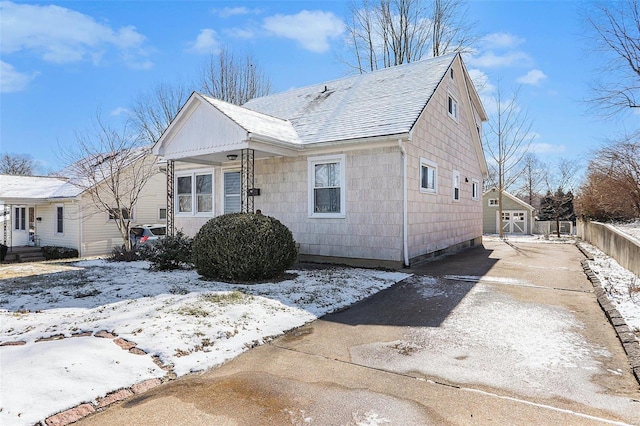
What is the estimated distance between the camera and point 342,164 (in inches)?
386

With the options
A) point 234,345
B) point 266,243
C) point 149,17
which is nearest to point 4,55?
point 149,17

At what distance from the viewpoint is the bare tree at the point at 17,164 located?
43.7 metres

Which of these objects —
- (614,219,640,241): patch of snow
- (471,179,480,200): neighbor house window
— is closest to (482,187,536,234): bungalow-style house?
(471,179,480,200): neighbor house window

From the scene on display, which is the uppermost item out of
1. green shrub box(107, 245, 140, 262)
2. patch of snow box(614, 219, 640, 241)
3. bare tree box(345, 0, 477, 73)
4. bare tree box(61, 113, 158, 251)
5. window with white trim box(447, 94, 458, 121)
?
bare tree box(345, 0, 477, 73)

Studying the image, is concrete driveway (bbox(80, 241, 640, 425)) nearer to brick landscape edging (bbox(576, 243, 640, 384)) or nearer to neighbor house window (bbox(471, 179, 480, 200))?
brick landscape edging (bbox(576, 243, 640, 384))

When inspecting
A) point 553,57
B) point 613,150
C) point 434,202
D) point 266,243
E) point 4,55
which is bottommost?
point 266,243

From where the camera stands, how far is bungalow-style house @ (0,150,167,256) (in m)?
20.1

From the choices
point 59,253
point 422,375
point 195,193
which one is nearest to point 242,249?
point 422,375

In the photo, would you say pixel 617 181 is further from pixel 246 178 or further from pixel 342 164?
pixel 246 178

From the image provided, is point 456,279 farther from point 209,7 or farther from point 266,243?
point 209,7

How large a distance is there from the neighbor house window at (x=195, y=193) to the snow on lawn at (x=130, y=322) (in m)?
4.82

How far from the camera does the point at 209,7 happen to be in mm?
11164

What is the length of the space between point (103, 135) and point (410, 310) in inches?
657

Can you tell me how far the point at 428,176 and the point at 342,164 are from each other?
9.36 feet
